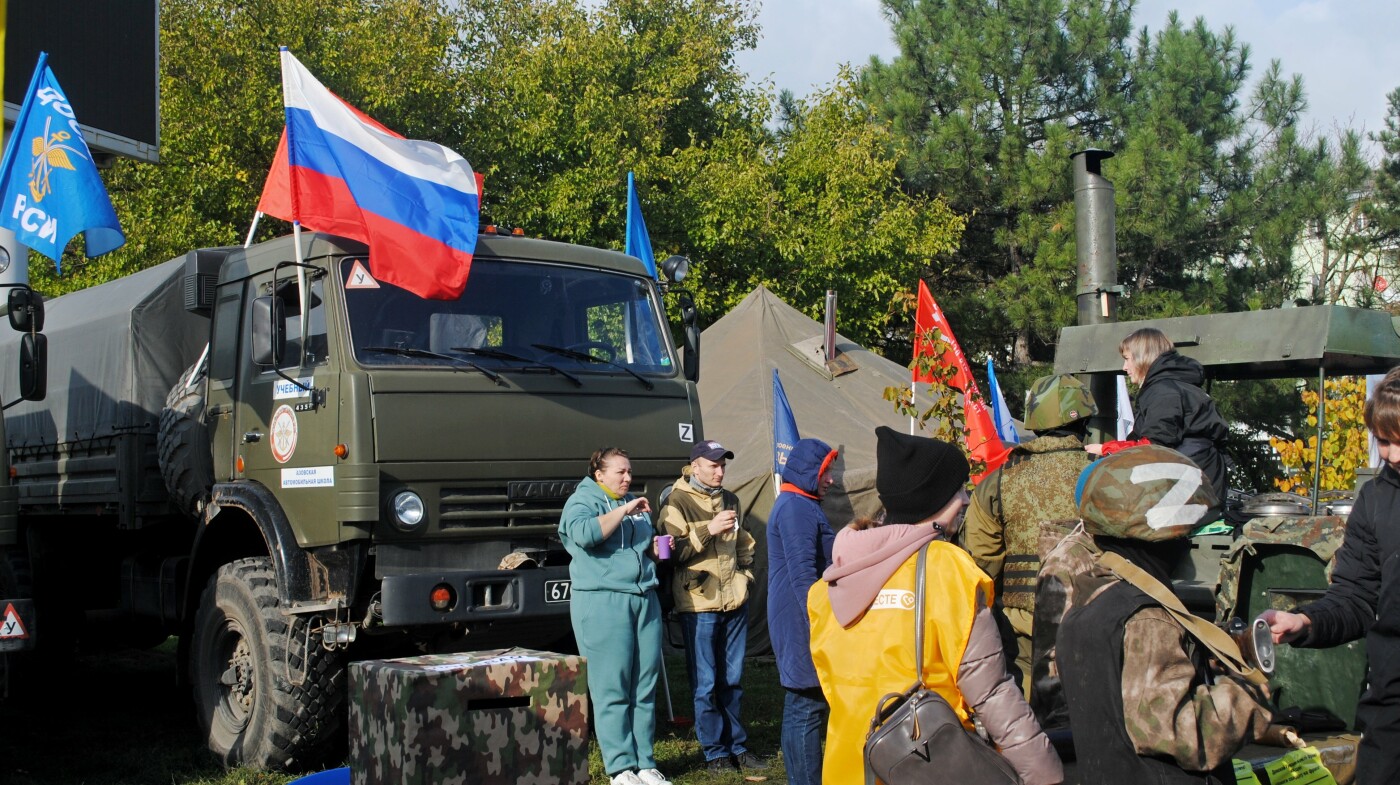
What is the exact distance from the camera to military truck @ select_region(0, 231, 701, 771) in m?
6.38

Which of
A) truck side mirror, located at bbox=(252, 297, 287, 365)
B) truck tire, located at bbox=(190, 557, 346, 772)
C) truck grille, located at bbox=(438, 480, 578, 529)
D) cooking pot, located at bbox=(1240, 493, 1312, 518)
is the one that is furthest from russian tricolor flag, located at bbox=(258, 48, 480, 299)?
cooking pot, located at bbox=(1240, 493, 1312, 518)

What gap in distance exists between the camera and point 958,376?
9164 mm

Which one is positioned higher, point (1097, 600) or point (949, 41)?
point (949, 41)

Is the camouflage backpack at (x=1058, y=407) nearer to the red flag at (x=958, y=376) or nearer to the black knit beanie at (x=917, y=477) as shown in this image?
the black knit beanie at (x=917, y=477)

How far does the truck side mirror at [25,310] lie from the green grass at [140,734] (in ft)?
7.87

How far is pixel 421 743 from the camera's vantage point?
355 cm

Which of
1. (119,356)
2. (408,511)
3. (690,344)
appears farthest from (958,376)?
(119,356)

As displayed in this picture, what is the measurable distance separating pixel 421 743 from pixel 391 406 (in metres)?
3.03

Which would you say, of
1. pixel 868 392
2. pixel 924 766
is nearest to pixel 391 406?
pixel 924 766

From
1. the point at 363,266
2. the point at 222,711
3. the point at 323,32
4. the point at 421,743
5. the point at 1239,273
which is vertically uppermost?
the point at 323,32

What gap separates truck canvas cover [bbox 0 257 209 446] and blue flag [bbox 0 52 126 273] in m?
0.50

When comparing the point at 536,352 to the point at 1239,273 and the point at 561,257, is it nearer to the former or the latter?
the point at 561,257

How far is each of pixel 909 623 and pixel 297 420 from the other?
14.0 ft

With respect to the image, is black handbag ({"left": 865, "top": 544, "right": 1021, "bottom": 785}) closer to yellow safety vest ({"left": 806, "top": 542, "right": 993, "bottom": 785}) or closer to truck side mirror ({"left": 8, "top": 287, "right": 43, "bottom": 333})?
yellow safety vest ({"left": 806, "top": 542, "right": 993, "bottom": 785})
